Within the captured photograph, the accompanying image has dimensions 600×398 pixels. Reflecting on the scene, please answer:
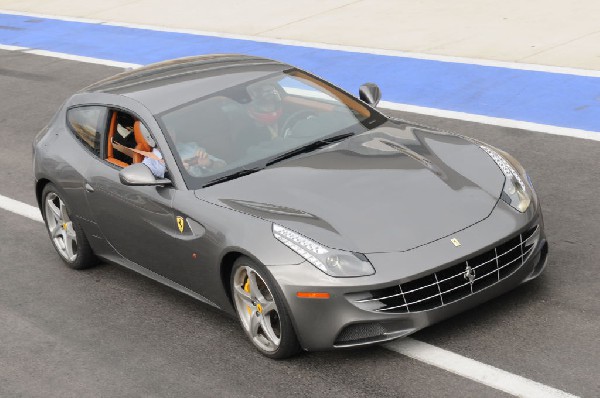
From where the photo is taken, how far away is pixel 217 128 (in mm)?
7980

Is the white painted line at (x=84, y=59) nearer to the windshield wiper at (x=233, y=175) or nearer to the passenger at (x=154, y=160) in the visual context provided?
the passenger at (x=154, y=160)

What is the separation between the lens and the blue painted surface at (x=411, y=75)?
481 inches

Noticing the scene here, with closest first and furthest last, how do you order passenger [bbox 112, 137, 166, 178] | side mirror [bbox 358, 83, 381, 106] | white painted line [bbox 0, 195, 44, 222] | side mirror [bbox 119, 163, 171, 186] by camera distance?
side mirror [bbox 119, 163, 171, 186] → passenger [bbox 112, 137, 166, 178] → side mirror [bbox 358, 83, 381, 106] → white painted line [bbox 0, 195, 44, 222]

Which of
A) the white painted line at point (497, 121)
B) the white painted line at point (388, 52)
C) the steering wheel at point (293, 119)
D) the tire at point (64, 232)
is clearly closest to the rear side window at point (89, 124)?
the tire at point (64, 232)

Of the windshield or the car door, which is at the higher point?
the windshield

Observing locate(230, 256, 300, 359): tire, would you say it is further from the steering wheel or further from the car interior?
the car interior

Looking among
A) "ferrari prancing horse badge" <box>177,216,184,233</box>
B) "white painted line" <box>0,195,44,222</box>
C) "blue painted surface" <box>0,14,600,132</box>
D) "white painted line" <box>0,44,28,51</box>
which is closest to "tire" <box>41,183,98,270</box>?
"white painted line" <box>0,195,44,222</box>

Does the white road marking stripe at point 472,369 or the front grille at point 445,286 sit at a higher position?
the front grille at point 445,286

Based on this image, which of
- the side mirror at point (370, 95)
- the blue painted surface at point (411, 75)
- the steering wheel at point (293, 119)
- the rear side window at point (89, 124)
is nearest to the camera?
the steering wheel at point (293, 119)

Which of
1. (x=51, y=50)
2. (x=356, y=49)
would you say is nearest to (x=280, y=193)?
(x=356, y=49)

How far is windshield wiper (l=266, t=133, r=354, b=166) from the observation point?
25.5 feet

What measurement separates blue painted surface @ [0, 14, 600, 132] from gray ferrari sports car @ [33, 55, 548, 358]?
3871 mm

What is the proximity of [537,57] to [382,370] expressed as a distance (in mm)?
8285

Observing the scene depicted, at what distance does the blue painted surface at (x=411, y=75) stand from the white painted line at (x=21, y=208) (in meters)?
4.62
